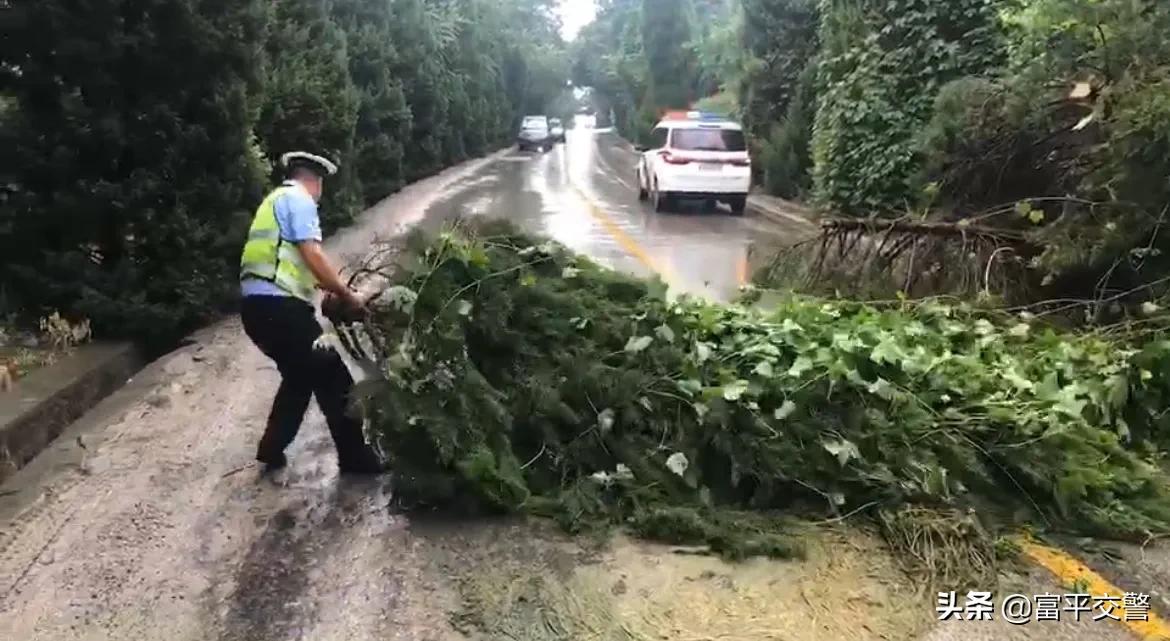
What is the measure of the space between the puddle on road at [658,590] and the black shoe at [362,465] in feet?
2.73

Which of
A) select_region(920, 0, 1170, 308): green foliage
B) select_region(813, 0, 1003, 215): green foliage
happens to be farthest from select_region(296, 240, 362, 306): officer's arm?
select_region(813, 0, 1003, 215): green foliage

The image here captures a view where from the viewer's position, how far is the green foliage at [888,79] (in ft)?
50.7

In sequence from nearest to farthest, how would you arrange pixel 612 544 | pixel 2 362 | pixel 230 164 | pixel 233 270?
pixel 612 544 → pixel 2 362 → pixel 230 164 → pixel 233 270

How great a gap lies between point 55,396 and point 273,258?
85.2 inches

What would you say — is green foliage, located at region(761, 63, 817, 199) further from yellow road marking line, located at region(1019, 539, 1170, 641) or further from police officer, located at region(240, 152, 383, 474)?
yellow road marking line, located at region(1019, 539, 1170, 641)

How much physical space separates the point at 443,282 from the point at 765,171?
2152 cm

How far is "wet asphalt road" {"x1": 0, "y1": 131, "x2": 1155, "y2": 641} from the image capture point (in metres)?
4.03

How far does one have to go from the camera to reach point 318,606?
13.6 ft

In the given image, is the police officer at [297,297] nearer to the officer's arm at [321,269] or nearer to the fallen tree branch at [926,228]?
the officer's arm at [321,269]

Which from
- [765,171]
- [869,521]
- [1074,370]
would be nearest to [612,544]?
[869,521]

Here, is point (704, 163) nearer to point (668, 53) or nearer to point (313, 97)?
point (313, 97)

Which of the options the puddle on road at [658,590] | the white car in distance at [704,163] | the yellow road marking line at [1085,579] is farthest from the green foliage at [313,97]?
the yellow road marking line at [1085,579]

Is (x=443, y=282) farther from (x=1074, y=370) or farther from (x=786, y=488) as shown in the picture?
(x=1074, y=370)

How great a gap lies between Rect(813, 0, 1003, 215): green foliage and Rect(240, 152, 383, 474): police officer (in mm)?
10879
